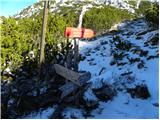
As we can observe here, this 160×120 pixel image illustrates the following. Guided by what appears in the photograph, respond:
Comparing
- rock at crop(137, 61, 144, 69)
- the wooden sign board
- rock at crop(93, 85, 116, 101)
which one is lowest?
rock at crop(93, 85, 116, 101)

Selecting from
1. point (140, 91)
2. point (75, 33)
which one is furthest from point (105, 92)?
point (75, 33)

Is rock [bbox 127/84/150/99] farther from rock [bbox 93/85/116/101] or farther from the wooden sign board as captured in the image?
the wooden sign board

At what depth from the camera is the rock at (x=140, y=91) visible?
15.1 m

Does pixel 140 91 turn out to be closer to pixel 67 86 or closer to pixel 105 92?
pixel 105 92

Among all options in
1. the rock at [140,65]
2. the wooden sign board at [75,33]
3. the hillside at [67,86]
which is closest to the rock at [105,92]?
the hillside at [67,86]

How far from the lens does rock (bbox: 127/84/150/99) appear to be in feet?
49.7

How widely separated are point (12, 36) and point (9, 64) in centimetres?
167

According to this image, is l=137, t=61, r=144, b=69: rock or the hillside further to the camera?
l=137, t=61, r=144, b=69: rock

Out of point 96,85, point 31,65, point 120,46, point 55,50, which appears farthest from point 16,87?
point 120,46

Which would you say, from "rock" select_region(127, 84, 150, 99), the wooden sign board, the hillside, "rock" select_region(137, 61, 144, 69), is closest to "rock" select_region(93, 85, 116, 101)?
the hillside

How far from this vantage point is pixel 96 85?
16125mm

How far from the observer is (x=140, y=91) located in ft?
50.5

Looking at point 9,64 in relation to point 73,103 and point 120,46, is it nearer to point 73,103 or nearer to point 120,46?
point 73,103

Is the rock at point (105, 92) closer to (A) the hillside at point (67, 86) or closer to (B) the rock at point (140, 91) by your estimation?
(A) the hillside at point (67, 86)
